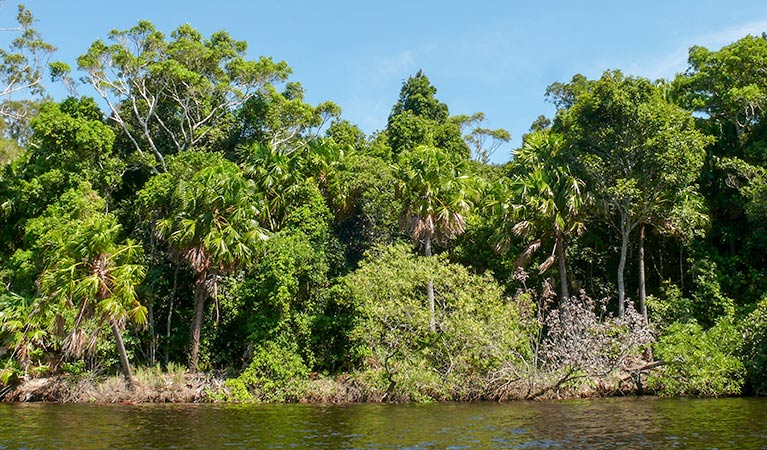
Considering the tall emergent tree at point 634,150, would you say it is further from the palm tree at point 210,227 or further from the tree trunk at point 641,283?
the palm tree at point 210,227

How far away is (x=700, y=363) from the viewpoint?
27.7 meters

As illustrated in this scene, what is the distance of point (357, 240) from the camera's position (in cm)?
4122

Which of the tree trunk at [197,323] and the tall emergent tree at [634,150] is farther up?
the tall emergent tree at [634,150]

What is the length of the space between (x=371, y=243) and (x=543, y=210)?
10397 millimetres

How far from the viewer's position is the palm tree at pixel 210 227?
31.0 m

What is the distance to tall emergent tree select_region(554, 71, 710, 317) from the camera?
32.1 meters

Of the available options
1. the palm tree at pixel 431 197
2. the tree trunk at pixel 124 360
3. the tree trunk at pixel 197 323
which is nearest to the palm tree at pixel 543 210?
the palm tree at pixel 431 197

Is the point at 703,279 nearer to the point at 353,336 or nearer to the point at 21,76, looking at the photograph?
the point at 353,336

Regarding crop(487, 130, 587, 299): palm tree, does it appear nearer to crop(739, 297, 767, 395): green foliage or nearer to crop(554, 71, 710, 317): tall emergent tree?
crop(554, 71, 710, 317): tall emergent tree

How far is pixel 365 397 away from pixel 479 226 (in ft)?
40.1

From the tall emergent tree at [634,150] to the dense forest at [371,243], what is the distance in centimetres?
11

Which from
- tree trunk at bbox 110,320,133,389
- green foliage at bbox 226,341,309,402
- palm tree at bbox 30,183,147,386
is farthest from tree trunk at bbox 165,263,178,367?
green foliage at bbox 226,341,309,402

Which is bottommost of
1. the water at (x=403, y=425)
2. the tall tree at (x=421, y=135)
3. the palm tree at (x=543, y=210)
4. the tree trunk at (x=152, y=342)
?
the water at (x=403, y=425)

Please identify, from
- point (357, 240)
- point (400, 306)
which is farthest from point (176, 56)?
point (400, 306)
